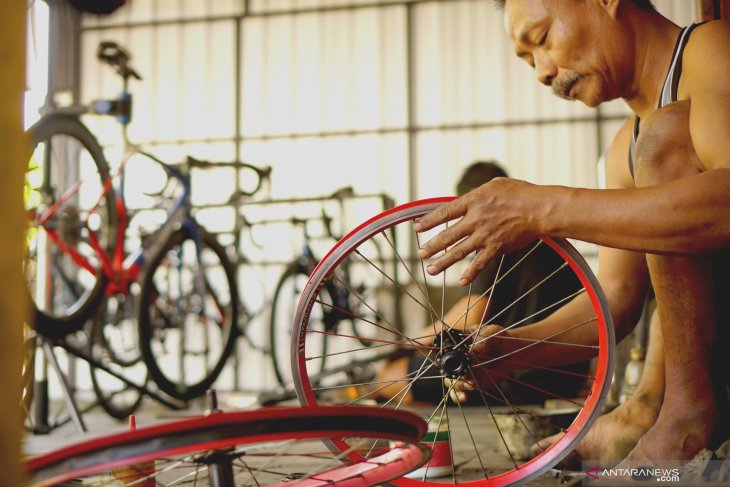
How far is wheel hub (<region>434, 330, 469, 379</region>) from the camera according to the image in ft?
4.08

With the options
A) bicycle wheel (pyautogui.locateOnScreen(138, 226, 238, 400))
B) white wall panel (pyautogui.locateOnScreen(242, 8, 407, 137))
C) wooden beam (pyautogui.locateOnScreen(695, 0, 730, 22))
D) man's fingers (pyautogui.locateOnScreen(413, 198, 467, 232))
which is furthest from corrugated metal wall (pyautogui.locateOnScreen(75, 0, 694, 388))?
man's fingers (pyautogui.locateOnScreen(413, 198, 467, 232))

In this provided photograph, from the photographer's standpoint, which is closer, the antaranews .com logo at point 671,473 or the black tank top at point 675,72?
the antaranews .com logo at point 671,473

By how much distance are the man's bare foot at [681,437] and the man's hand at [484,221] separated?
0.53 meters

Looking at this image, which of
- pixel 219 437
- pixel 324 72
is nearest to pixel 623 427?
pixel 219 437

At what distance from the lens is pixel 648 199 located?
113 centimetres

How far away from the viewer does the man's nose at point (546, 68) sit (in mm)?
1568

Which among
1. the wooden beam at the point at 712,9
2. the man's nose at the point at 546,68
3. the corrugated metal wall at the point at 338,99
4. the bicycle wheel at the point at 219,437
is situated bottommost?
the bicycle wheel at the point at 219,437

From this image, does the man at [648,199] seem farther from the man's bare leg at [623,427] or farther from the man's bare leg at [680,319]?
the man's bare leg at [623,427]

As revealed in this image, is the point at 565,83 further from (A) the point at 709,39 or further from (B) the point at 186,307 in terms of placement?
(B) the point at 186,307

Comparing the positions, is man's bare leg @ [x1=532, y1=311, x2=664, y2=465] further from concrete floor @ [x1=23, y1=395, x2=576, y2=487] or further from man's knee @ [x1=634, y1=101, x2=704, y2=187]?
man's knee @ [x1=634, y1=101, x2=704, y2=187]

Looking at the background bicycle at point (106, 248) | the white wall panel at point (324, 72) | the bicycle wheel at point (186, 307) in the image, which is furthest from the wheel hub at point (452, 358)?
the white wall panel at point (324, 72)

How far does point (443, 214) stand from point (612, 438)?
0.74 metres

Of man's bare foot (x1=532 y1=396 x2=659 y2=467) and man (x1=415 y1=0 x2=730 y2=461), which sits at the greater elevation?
man (x1=415 y1=0 x2=730 y2=461)

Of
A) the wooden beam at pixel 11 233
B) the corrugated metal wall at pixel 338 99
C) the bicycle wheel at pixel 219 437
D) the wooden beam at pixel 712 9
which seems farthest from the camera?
the corrugated metal wall at pixel 338 99
